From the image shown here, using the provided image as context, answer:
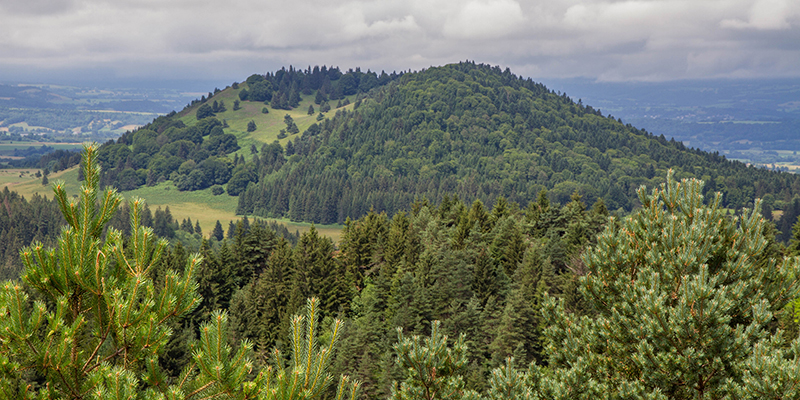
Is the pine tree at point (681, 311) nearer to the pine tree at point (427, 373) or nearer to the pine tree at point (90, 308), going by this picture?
the pine tree at point (427, 373)

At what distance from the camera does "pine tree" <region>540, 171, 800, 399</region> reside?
48.1 ft

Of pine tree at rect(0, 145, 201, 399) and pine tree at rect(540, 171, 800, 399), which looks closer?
pine tree at rect(0, 145, 201, 399)

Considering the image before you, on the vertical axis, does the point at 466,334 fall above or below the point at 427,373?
above

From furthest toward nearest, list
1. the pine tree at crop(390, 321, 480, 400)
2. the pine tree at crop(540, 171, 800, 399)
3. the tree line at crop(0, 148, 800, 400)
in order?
the pine tree at crop(390, 321, 480, 400) < the pine tree at crop(540, 171, 800, 399) < the tree line at crop(0, 148, 800, 400)

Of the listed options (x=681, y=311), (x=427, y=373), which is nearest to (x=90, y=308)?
(x=427, y=373)

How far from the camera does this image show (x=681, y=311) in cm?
1477

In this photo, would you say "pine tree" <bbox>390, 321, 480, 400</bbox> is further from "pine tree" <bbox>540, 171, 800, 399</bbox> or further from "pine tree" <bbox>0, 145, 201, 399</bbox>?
"pine tree" <bbox>0, 145, 201, 399</bbox>

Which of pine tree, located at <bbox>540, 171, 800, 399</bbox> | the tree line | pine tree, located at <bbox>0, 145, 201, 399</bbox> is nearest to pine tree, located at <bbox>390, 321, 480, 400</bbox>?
the tree line

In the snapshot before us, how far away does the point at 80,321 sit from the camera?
30.3 ft

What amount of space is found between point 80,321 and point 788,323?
35.8 m

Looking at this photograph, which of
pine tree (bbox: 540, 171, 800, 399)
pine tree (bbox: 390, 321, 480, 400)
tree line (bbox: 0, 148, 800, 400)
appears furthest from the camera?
pine tree (bbox: 390, 321, 480, 400)

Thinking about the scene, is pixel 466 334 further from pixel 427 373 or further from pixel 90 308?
pixel 90 308

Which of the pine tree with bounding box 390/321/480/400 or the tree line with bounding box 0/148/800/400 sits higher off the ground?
the tree line with bounding box 0/148/800/400

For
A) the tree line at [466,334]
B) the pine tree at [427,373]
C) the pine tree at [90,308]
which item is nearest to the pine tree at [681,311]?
the tree line at [466,334]
